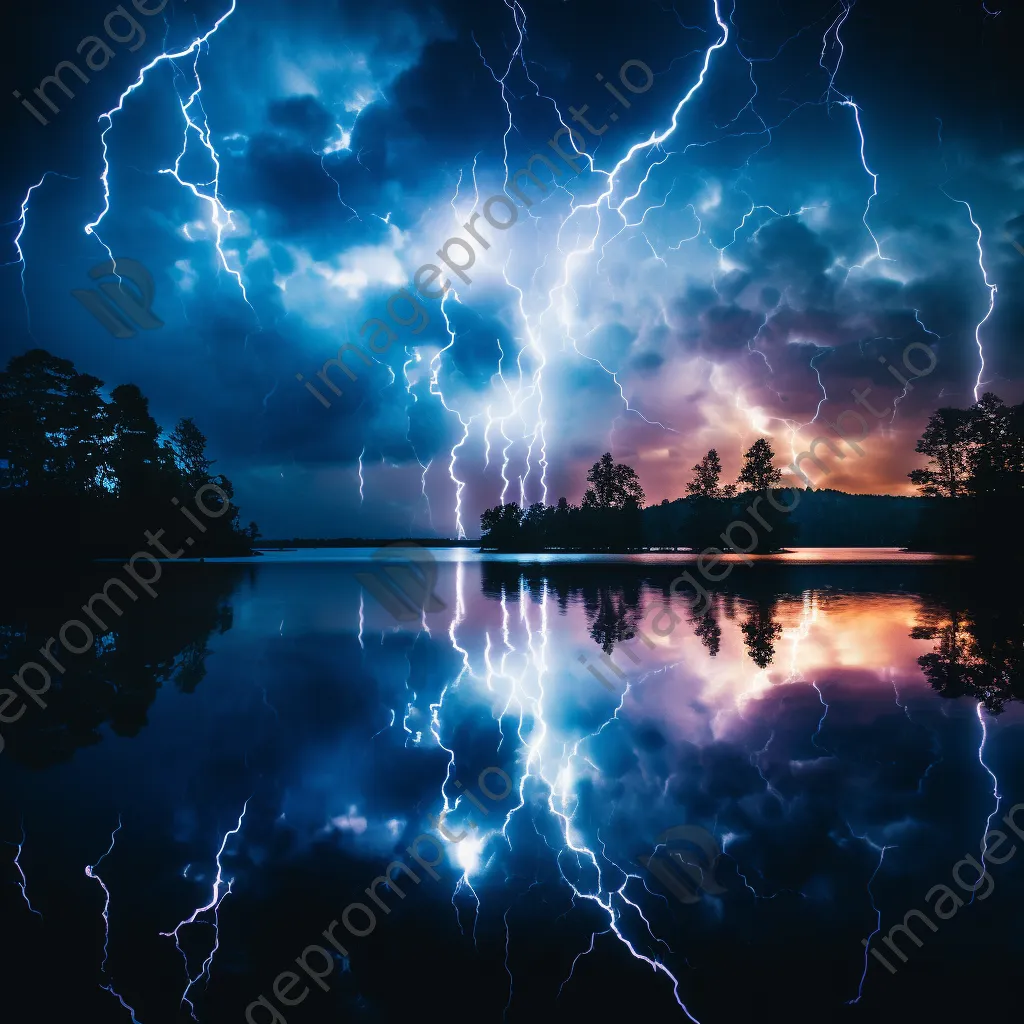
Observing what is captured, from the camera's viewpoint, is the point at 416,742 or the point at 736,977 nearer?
the point at 736,977

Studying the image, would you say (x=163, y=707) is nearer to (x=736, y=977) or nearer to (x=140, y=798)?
(x=140, y=798)

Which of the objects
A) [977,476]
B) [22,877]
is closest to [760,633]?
[22,877]

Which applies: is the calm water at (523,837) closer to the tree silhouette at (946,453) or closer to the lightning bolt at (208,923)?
the lightning bolt at (208,923)

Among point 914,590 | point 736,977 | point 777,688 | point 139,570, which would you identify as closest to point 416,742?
point 736,977

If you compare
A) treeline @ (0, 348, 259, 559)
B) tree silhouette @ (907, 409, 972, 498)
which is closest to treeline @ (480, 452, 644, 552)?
tree silhouette @ (907, 409, 972, 498)

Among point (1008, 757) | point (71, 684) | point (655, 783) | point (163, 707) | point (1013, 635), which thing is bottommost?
point (71, 684)

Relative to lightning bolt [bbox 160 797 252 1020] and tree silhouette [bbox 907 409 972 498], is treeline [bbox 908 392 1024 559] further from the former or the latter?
lightning bolt [bbox 160 797 252 1020]

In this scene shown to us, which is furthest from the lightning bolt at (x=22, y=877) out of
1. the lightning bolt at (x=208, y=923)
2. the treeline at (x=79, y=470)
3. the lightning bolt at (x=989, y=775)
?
the treeline at (x=79, y=470)

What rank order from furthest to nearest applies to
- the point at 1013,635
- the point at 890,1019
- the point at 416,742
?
the point at 1013,635, the point at 416,742, the point at 890,1019

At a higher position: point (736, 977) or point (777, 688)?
point (777, 688)
